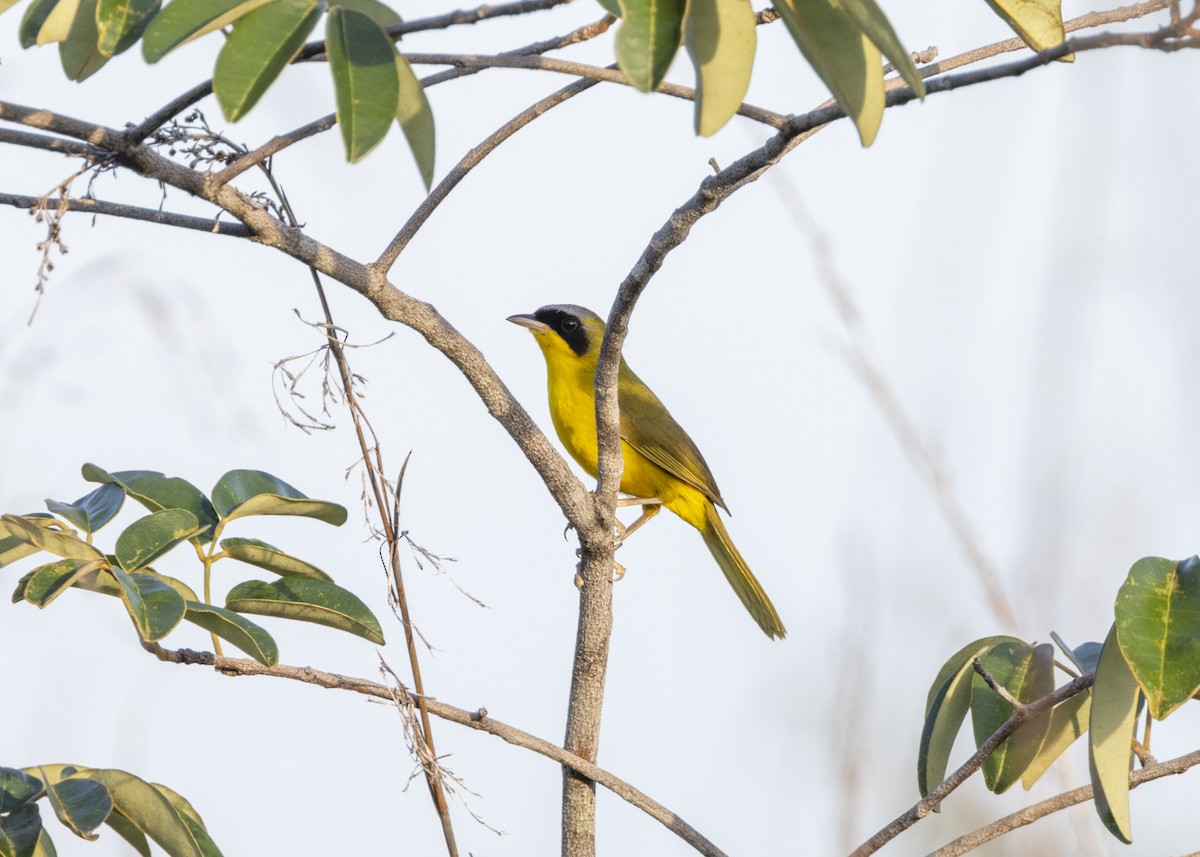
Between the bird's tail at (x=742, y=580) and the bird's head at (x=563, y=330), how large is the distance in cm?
92

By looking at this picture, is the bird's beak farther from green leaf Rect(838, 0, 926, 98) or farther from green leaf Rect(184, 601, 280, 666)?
green leaf Rect(838, 0, 926, 98)

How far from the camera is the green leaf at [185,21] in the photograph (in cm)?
116

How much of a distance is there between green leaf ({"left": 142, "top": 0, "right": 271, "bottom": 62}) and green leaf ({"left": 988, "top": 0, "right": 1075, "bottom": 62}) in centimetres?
83

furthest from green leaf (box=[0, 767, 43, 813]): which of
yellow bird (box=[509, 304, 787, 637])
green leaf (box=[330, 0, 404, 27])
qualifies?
yellow bird (box=[509, 304, 787, 637])

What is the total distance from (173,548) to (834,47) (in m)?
1.04

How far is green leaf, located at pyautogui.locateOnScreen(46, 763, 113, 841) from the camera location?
140 centimetres

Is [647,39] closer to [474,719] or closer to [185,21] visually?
[185,21]

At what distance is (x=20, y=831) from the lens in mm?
1436

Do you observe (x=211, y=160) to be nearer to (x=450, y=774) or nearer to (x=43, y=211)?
(x=43, y=211)

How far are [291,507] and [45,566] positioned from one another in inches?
13.9

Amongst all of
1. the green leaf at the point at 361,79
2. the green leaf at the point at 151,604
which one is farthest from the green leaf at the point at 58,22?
the green leaf at the point at 151,604

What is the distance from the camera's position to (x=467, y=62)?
1.46 m

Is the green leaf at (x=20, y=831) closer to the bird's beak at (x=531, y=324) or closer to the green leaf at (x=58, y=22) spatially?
the green leaf at (x=58, y=22)

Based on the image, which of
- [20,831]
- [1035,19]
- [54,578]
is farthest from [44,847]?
[1035,19]
